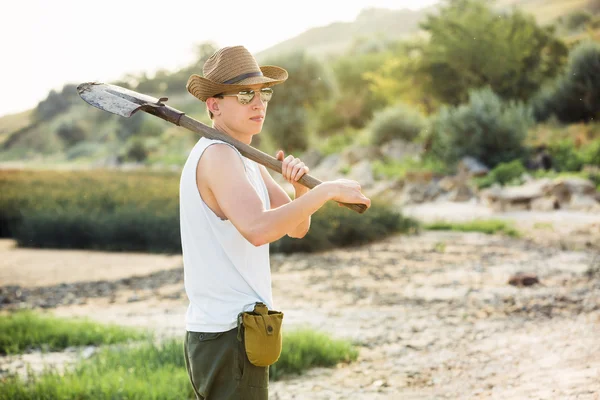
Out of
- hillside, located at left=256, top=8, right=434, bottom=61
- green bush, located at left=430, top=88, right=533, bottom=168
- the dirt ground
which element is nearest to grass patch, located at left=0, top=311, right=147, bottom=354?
the dirt ground

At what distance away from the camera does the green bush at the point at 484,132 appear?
19.0m

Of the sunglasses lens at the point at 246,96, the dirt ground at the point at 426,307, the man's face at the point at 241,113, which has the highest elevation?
the sunglasses lens at the point at 246,96

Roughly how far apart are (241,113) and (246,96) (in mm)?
63

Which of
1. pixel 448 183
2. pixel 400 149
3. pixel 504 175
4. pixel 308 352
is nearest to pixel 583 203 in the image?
pixel 504 175

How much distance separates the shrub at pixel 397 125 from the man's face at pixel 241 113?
2331 cm

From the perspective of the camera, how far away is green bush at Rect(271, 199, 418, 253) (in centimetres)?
1050

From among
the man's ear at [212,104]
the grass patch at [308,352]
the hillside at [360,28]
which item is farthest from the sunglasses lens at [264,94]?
the hillside at [360,28]

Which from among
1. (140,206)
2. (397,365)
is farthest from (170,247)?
(397,365)

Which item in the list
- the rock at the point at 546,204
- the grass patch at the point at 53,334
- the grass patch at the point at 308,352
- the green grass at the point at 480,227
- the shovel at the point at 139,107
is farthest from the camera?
the rock at the point at 546,204

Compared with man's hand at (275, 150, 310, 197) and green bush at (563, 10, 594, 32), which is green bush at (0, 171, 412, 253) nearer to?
man's hand at (275, 150, 310, 197)

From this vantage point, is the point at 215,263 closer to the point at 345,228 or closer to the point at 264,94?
the point at 264,94

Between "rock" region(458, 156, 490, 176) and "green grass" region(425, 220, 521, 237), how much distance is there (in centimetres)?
498

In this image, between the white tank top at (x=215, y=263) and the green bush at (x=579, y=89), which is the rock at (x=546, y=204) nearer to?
the green bush at (x=579, y=89)

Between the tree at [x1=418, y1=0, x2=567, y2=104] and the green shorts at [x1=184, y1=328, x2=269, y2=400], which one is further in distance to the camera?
the tree at [x1=418, y1=0, x2=567, y2=104]
